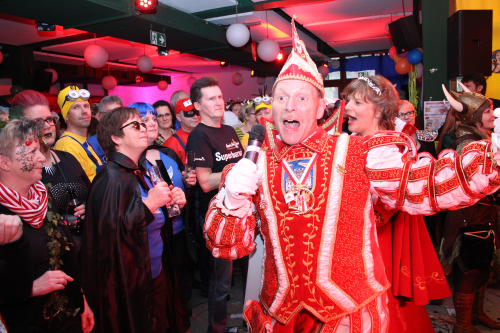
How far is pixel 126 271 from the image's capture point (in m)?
2.37

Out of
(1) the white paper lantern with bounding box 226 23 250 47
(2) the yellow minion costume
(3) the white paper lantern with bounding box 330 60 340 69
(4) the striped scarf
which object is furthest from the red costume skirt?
(3) the white paper lantern with bounding box 330 60 340 69

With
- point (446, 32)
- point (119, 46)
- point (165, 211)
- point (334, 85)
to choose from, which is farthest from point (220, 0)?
point (334, 85)

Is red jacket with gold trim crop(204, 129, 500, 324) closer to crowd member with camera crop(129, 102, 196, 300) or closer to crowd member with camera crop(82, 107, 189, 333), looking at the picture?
crowd member with camera crop(82, 107, 189, 333)

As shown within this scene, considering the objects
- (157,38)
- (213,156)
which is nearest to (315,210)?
(213,156)

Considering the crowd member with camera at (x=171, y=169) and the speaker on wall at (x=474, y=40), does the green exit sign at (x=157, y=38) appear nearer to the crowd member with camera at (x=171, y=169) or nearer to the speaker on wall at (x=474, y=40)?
the crowd member with camera at (x=171, y=169)

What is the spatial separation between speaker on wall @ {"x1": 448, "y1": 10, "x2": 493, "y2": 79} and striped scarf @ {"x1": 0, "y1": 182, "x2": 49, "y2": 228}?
5098 mm

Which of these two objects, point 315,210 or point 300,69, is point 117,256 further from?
point 300,69

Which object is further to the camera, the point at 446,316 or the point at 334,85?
the point at 334,85

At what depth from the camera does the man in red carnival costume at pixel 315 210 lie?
1.48 metres

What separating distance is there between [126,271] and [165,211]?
1.86ft

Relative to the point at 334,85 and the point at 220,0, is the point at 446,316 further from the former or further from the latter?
the point at 334,85

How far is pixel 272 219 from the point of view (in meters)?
1.67

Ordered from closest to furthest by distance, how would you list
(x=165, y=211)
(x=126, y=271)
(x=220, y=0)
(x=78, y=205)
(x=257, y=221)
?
(x=257, y=221) < (x=126, y=271) < (x=78, y=205) < (x=165, y=211) < (x=220, y=0)

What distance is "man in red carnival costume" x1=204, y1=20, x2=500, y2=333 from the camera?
1476mm
